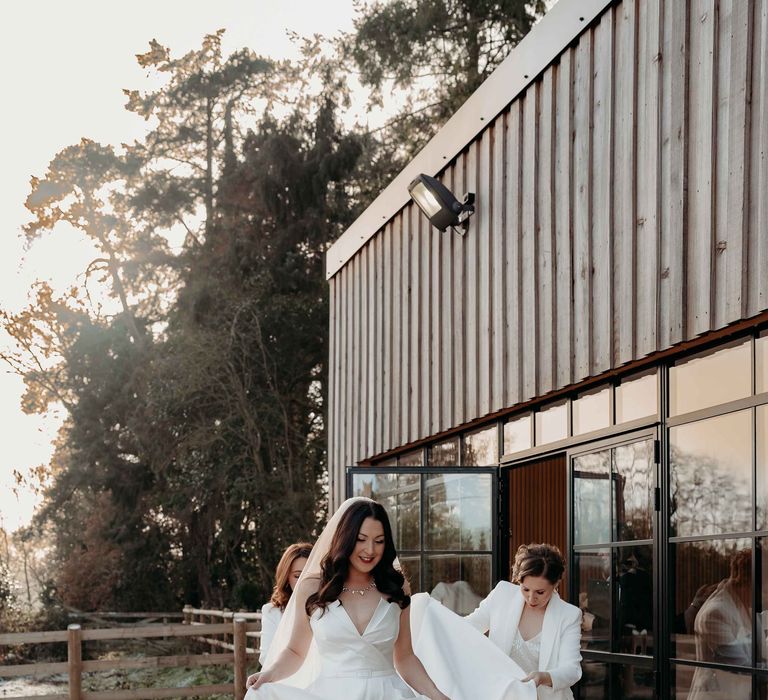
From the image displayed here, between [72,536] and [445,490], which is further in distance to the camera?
[72,536]

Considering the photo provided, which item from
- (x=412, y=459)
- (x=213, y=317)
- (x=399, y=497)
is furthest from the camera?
(x=213, y=317)

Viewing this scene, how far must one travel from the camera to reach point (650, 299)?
5.92 meters

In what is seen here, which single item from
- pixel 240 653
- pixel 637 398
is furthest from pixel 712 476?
pixel 240 653

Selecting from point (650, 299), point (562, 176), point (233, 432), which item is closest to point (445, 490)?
point (562, 176)

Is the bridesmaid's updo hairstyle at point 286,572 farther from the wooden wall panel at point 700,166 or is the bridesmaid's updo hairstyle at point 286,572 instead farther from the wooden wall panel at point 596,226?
the wooden wall panel at point 700,166

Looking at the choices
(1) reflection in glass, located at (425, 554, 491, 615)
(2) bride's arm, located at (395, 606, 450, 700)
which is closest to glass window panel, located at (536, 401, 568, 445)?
(1) reflection in glass, located at (425, 554, 491, 615)

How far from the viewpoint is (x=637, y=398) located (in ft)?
21.6

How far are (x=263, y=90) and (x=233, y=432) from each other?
7.06 m

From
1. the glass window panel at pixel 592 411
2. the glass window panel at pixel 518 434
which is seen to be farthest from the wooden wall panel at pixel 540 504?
the glass window panel at pixel 592 411

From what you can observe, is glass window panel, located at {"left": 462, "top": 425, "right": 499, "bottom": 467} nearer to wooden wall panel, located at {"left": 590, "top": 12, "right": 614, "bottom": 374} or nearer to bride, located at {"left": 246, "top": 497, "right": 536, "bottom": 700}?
wooden wall panel, located at {"left": 590, "top": 12, "right": 614, "bottom": 374}

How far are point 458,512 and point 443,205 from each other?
2.12 meters

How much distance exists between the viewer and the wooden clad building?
17.7 feet

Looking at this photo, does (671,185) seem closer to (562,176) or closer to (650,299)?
(650,299)

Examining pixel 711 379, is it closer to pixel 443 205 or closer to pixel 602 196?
pixel 602 196
